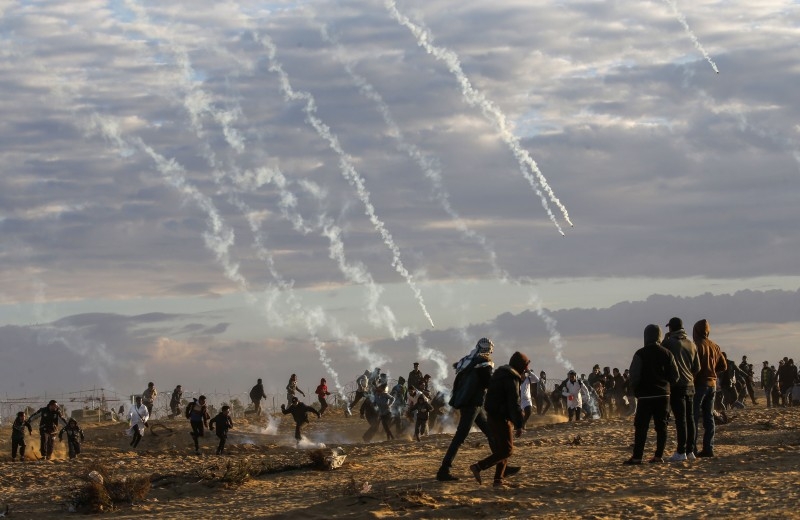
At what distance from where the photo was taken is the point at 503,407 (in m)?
14.1

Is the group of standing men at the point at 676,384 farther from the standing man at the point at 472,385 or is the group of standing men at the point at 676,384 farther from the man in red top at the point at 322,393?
the man in red top at the point at 322,393

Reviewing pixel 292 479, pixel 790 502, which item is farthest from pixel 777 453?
pixel 292 479

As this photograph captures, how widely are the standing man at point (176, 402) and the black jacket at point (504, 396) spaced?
2621 centimetres

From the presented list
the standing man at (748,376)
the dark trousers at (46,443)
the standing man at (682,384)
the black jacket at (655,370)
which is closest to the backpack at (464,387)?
the black jacket at (655,370)

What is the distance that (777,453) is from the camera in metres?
17.2

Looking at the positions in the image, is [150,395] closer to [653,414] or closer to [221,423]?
[221,423]

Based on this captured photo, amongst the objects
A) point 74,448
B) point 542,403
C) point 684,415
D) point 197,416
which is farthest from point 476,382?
point 542,403

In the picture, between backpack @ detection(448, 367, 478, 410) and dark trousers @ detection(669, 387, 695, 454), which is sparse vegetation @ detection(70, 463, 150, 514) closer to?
backpack @ detection(448, 367, 478, 410)

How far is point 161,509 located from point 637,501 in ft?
21.2

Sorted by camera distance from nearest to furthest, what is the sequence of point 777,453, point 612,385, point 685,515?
point 685,515
point 777,453
point 612,385

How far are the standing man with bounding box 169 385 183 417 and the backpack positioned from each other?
2558cm

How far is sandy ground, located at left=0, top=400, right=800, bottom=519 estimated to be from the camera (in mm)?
13016

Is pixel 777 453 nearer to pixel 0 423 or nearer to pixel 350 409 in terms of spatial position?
pixel 350 409

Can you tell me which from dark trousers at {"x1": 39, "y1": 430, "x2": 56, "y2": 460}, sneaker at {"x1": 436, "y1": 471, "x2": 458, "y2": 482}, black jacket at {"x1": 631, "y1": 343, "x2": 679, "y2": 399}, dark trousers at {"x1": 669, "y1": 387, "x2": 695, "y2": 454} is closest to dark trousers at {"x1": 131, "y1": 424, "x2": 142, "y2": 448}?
dark trousers at {"x1": 39, "y1": 430, "x2": 56, "y2": 460}
